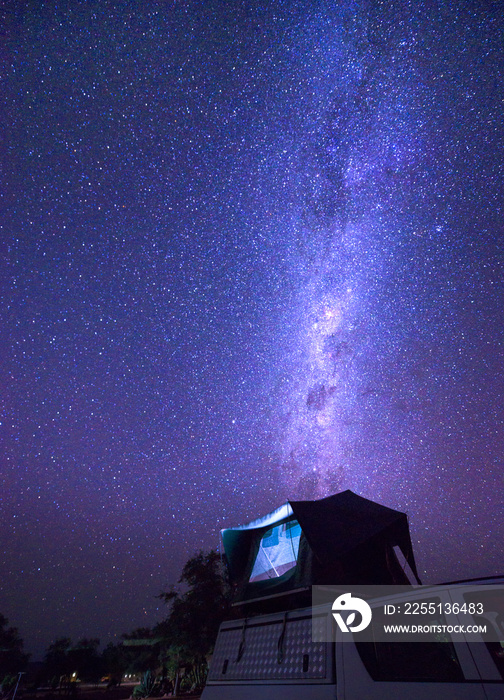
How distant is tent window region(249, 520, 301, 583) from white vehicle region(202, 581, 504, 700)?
22.0ft

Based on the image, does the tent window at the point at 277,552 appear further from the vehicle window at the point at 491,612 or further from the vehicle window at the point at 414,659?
A: the vehicle window at the point at 491,612

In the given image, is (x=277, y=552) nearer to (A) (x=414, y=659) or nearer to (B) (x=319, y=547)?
(B) (x=319, y=547)

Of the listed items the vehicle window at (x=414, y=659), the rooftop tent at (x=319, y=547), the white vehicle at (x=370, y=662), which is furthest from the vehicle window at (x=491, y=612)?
the rooftop tent at (x=319, y=547)

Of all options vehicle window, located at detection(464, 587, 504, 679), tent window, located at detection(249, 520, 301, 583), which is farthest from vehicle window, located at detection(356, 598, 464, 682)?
tent window, located at detection(249, 520, 301, 583)

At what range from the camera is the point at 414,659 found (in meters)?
2.72

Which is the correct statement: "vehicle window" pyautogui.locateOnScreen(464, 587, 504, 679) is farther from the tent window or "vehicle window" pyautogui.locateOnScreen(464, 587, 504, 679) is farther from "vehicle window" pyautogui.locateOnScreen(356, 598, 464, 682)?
the tent window

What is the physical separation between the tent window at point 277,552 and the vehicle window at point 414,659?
6.85m

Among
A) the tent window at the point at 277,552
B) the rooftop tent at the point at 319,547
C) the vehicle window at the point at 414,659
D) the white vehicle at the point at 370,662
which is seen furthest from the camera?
the tent window at the point at 277,552

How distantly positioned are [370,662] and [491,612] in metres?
0.89

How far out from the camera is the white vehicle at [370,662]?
89.4 inches

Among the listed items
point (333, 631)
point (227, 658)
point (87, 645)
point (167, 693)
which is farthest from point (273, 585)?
point (87, 645)

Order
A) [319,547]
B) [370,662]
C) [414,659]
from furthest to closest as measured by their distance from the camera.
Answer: [319,547]
[414,659]
[370,662]

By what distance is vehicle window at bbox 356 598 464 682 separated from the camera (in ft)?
7.98

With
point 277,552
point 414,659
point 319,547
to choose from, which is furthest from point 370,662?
point 277,552
